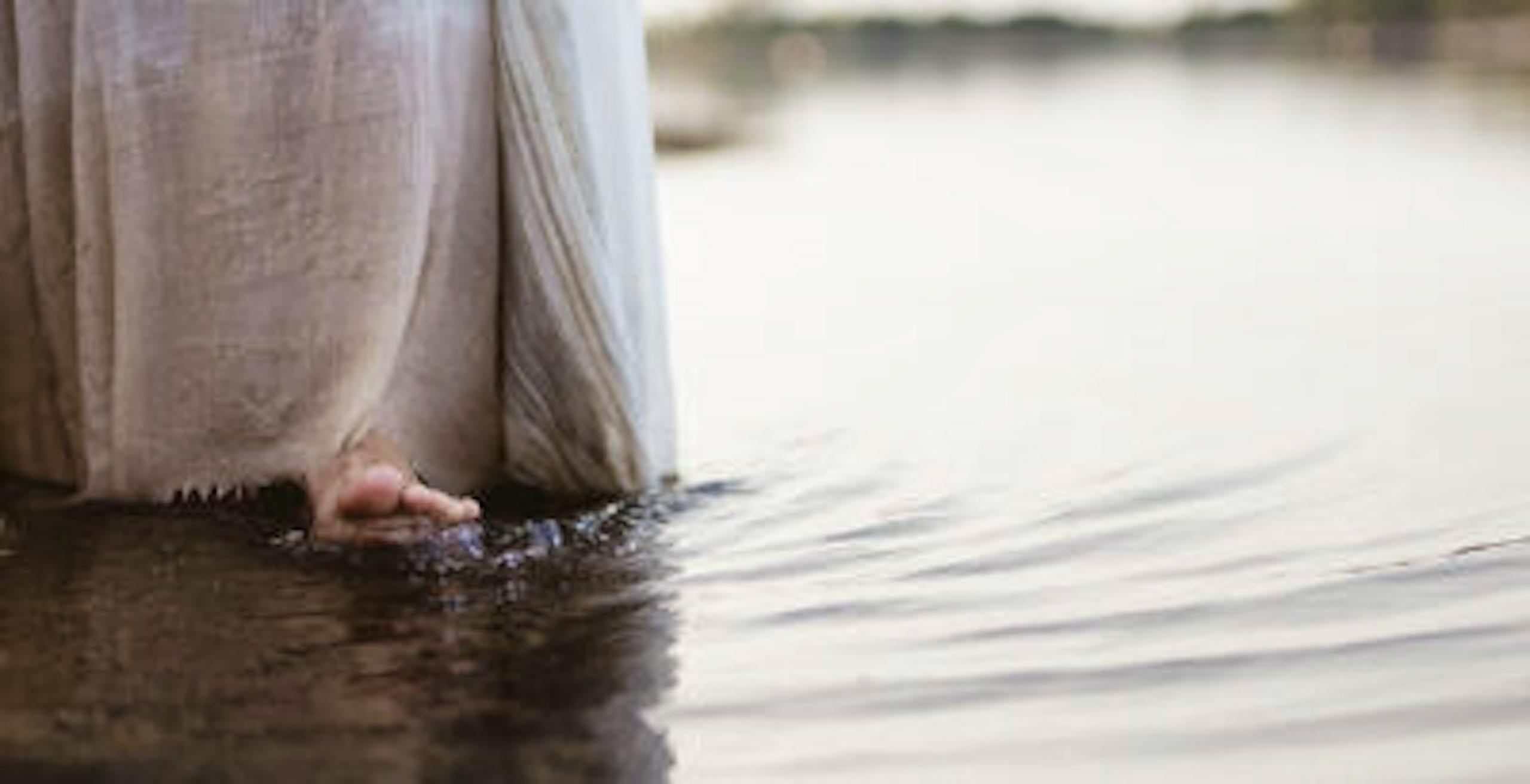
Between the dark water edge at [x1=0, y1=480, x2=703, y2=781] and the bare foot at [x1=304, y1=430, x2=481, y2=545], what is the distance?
3 cm

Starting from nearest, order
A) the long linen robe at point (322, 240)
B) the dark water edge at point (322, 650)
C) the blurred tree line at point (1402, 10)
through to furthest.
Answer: the dark water edge at point (322, 650)
the long linen robe at point (322, 240)
the blurred tree line at point (1402, 10)

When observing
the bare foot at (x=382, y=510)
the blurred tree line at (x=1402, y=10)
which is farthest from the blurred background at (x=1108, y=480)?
the blurred tree line at (x=1402, y=10)

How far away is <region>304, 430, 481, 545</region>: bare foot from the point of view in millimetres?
2393

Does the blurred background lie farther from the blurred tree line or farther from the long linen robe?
the blurred tree line

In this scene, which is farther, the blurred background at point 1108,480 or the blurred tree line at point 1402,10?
the blurred tree line at point 1402,10

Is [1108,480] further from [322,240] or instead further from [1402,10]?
[1402,10]

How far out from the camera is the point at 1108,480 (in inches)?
112

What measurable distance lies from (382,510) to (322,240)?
32cm

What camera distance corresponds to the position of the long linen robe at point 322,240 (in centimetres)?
250

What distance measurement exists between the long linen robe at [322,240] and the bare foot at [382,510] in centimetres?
12

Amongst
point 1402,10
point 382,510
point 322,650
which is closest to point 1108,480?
point 382,510

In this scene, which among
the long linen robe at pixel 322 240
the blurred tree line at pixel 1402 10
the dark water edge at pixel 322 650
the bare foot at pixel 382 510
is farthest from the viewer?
the blurred tree line at pixel 1402 10

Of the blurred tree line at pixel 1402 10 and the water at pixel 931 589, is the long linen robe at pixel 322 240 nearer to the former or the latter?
the water at pixel 931 589

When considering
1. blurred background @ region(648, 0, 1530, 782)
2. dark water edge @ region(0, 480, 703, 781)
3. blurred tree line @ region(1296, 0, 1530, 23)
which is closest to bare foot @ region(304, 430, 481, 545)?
dark water edge @ region(0, 480, 703, 781)
